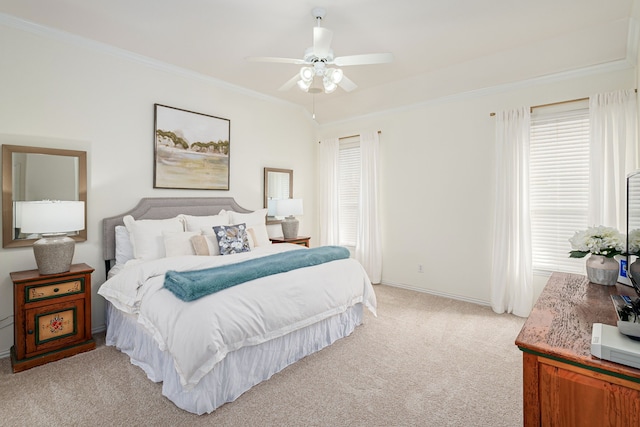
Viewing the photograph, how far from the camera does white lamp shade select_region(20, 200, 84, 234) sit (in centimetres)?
251

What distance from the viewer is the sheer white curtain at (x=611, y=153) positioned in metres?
3.04

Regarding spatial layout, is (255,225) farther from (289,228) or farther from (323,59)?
(323,59)

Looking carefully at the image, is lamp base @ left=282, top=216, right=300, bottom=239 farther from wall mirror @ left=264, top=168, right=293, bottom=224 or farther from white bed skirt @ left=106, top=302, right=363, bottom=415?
white bed skirt @ left=106, top=302, right=363, bottom=415

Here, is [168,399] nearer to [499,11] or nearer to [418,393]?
[418,393]

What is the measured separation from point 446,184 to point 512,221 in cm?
94

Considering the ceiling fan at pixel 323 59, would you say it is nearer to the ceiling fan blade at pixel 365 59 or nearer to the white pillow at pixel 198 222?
the ceiling fan blade at pixel 365 59

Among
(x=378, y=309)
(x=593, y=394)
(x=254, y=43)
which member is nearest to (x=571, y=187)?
(x=378, y=309)

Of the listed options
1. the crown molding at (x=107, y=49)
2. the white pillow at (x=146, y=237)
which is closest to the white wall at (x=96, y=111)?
the crown molding at (x=107, y=49)

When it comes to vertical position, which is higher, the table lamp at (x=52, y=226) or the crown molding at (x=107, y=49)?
the crown molding at (x=107, y=49)

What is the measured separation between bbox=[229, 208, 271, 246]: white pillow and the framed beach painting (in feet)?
1.75

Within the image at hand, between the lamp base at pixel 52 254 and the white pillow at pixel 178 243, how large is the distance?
76 centimetres

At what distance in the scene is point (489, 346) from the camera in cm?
290

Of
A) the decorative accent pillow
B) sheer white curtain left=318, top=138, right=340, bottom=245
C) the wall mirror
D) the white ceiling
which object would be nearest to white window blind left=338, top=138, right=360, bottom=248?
sheer white curtain left=318, top=138, right=340, bottom=245

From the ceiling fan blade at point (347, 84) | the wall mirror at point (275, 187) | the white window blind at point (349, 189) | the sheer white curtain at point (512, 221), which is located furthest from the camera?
the white window blind at point (349, 189)
